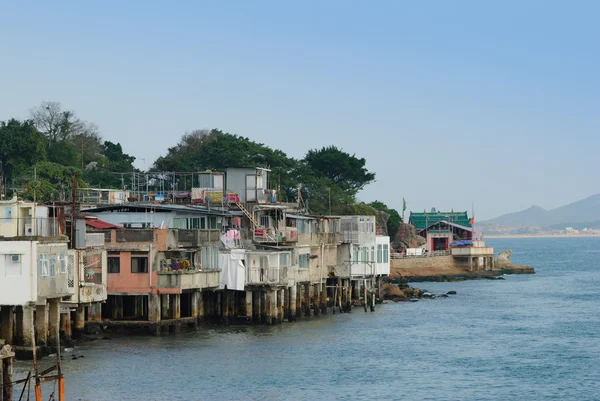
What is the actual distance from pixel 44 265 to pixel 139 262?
38.0 feet

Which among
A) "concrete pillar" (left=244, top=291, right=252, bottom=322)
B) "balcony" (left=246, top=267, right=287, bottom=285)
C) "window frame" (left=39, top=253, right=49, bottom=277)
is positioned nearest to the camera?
"window frame" (left=39, top=253, right=49, bottom=277)

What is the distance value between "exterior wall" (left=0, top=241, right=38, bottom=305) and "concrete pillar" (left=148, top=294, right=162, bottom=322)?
12.2 metres

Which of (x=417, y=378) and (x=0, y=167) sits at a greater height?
(x=0, y=167)

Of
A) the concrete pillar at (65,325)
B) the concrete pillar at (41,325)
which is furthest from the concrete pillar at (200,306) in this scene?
the concrete pillar at (41,325)

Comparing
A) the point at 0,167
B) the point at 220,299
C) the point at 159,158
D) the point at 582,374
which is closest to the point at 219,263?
the point at 220,299

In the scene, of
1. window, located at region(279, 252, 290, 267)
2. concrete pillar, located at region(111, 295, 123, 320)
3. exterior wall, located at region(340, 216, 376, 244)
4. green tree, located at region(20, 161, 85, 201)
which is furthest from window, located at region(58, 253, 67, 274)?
green tree, located at region(20, 161, 85, 201)

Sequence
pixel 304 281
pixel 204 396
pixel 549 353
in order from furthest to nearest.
→ pixel 304 281
pixel 549 353
pixel 204 396

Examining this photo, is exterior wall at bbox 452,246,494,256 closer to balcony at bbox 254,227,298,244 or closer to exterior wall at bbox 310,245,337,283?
exterior wall at bbox 310,245,337,283

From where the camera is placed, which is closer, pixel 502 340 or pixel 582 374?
pixel 582 374

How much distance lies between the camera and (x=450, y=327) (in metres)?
80.2

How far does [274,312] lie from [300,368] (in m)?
14.1

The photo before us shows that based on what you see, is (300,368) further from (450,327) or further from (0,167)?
(0,167)

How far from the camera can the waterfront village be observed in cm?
5494

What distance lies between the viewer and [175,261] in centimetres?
6744
